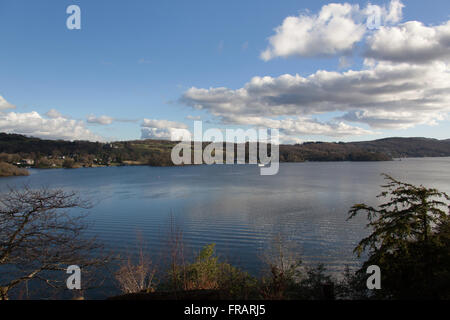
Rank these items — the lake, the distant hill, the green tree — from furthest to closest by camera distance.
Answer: the distant hill → the lake → the green tree

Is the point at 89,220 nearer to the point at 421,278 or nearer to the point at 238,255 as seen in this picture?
the point at 238,255

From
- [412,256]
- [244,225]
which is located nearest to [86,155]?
[244,225]

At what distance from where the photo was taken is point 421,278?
26.0ft

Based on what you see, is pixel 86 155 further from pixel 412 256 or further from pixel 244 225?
pixel 412 256

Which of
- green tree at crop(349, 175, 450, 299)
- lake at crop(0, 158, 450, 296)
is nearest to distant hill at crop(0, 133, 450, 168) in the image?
lake at crop(0, 158, 450, 296)

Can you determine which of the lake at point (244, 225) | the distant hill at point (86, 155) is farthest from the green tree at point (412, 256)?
the distant hill at point (86, 155)

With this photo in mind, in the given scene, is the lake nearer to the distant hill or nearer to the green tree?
the green tree

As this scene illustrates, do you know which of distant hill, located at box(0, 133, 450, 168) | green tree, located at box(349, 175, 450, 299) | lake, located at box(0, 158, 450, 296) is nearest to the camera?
green tree, located at box(349, 175, 450, 299)

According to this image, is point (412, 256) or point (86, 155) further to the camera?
point (86, 155)

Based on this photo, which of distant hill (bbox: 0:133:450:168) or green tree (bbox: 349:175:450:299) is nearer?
green tree (bbox: 349:175:450:299)

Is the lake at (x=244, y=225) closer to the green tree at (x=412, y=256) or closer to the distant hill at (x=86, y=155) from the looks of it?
the green tree at (x=412, y=256)

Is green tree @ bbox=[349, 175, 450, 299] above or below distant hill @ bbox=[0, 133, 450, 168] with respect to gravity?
below

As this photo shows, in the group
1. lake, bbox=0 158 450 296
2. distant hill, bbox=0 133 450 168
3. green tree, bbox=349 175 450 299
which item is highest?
distant hill, bbox=0 133 450 168
